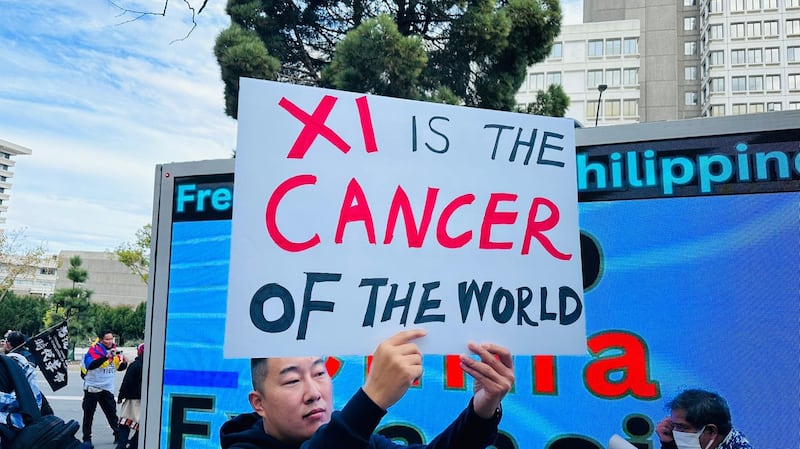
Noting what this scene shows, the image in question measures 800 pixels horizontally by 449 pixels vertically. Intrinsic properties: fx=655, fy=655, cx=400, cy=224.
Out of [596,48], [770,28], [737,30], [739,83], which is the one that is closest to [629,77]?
[596,48]

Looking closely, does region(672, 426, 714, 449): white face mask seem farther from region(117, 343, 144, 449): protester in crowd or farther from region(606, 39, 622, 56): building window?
region(606, 39, 622, 56): building window

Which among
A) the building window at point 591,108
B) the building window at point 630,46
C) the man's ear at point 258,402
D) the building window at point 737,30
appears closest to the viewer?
the man's ear at point 258,402

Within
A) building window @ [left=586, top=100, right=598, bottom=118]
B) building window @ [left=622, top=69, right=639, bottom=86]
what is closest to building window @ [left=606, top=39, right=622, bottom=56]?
building window @ [left=622, top=69, right=639, bottom=86]

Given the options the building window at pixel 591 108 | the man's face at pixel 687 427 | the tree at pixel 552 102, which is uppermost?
the building window at pixel 591 108

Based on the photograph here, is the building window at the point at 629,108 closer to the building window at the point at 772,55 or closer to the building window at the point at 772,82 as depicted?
the building window at the point at 772,82

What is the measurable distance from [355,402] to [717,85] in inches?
2371

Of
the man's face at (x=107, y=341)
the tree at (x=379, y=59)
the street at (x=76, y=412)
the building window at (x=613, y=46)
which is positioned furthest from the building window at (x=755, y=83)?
the man's face at (x=107, y=341)

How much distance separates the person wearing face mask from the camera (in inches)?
95.0

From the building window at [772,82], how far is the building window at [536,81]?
18192mm

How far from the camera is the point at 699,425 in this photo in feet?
7.92

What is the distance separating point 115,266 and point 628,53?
76263mm

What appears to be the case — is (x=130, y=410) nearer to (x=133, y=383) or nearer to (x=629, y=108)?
(x=133, y=383)

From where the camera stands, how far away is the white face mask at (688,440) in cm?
241

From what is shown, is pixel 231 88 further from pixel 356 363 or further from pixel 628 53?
pixel 628 53
